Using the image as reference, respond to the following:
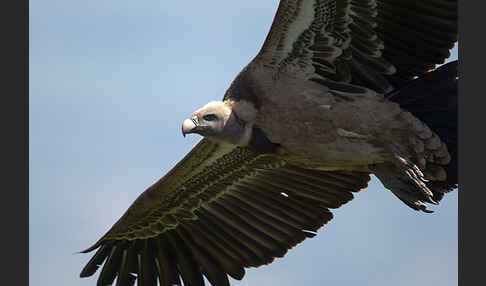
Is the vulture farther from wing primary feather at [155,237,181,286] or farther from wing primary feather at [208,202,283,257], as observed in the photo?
wing primary feather at [155,237,181,286]

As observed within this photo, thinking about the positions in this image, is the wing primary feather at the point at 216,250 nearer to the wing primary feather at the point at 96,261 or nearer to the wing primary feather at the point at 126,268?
the wing primary feather at the point at 126,268

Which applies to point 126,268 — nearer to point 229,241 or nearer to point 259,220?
point 229,241

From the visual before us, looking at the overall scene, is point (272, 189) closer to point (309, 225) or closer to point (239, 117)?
point (309, 225)

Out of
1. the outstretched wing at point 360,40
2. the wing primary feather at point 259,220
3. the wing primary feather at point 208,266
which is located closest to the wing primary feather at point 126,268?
the wing primary feather at point 208,266

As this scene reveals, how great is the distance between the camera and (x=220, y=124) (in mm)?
10016

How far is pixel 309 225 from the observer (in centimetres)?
1172

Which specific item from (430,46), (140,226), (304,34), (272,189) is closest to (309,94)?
(304,34)

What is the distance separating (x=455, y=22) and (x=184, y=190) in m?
4.05

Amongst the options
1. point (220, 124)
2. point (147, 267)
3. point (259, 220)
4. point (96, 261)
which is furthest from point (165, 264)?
point (220, 124)

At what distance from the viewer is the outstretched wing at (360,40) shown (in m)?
9.80

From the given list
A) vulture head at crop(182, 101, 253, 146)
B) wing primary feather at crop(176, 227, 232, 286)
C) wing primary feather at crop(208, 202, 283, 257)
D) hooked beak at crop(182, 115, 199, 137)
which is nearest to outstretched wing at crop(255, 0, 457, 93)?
vulture head at crop(182, 101, 253, 146)

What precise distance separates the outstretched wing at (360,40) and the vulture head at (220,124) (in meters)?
0.67

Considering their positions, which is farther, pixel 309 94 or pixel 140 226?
pixel 140 226

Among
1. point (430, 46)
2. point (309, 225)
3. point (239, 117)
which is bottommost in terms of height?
point (309, 225)
